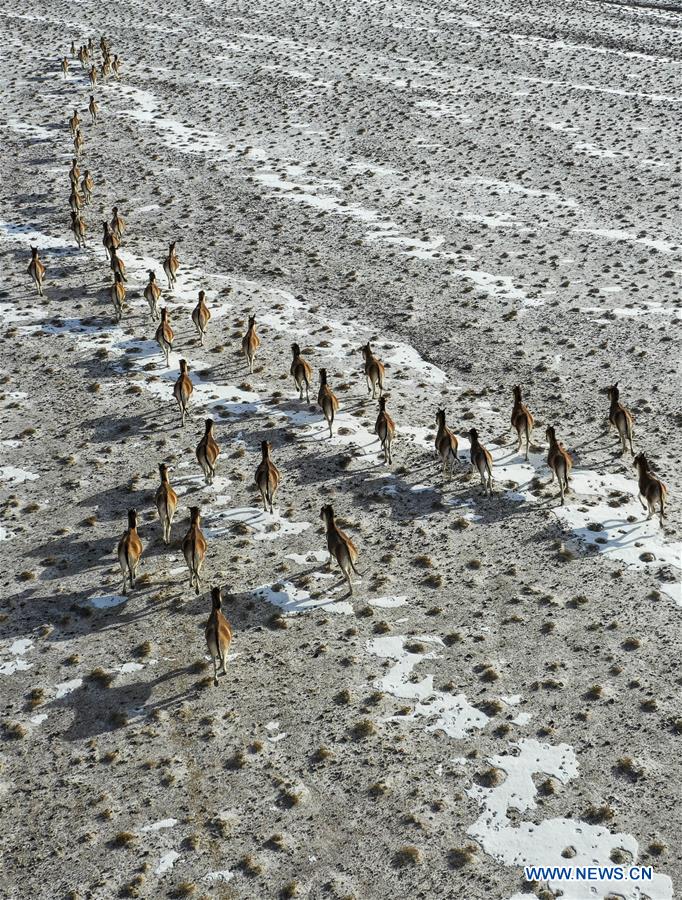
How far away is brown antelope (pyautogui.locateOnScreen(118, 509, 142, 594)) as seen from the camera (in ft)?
46.6

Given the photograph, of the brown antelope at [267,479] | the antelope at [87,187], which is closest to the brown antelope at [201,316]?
the brown antelope at [267,479]

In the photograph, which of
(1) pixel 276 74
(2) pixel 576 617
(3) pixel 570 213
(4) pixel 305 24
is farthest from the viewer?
(4) pixel 305 24

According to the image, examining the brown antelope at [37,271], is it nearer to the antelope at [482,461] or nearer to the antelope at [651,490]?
the antelope at [482,461]

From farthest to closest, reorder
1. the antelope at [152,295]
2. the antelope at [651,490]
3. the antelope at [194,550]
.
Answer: the antelope at [152,295], the antelope at [651,490], the antelope at [194,550]

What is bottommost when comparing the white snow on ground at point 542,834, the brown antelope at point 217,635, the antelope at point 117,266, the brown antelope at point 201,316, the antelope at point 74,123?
the white snow on ground at point 542,834

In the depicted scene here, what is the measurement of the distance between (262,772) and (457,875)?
2.77m

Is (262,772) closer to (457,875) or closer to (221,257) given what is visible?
(457,875)

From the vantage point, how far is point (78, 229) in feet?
91.1

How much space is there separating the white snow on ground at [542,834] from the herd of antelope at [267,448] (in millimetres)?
4111

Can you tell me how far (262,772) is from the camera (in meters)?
11.5

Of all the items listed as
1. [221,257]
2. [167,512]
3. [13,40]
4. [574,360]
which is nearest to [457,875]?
[167,512]

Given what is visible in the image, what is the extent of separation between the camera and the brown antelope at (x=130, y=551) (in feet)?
46.6

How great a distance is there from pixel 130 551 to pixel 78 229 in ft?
54.6

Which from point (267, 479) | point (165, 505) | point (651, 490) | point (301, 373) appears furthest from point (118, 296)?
point (651, 490)
